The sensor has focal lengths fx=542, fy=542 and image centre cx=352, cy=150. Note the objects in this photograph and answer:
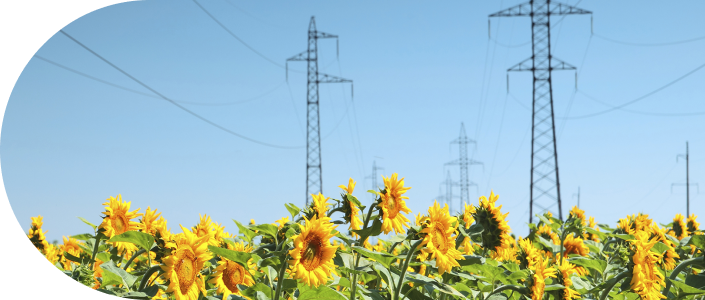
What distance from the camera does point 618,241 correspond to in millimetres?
4945

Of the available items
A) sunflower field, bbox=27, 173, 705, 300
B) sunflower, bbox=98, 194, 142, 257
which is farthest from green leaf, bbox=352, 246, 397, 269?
sunflower, bbox=98, 194, 142, 257

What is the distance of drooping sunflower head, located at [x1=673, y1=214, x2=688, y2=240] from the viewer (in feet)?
22.1

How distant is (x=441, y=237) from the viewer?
8.61ft

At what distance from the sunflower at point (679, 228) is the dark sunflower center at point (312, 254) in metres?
6.23

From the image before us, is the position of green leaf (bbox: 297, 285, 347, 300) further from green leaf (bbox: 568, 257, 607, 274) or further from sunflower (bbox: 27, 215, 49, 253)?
sunflower (bbox: 27, 215, 49, 253)

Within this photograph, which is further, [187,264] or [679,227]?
[679,227]

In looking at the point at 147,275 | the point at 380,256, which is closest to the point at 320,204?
the point at 380,256

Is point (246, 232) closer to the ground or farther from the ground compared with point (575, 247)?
closer to the ground

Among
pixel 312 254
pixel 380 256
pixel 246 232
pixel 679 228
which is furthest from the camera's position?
pixel 679 228

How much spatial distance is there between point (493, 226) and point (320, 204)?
1219 millimetres

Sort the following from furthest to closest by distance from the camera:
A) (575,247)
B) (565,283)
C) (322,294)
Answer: (575,247), (565,283), (322,294)

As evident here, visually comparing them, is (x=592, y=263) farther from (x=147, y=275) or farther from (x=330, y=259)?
(x=147, y=275)

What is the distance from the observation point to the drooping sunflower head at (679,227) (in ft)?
22.1

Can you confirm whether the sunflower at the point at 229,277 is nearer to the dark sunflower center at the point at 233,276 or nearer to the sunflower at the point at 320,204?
the dark sunflower center at the point at 233,276
